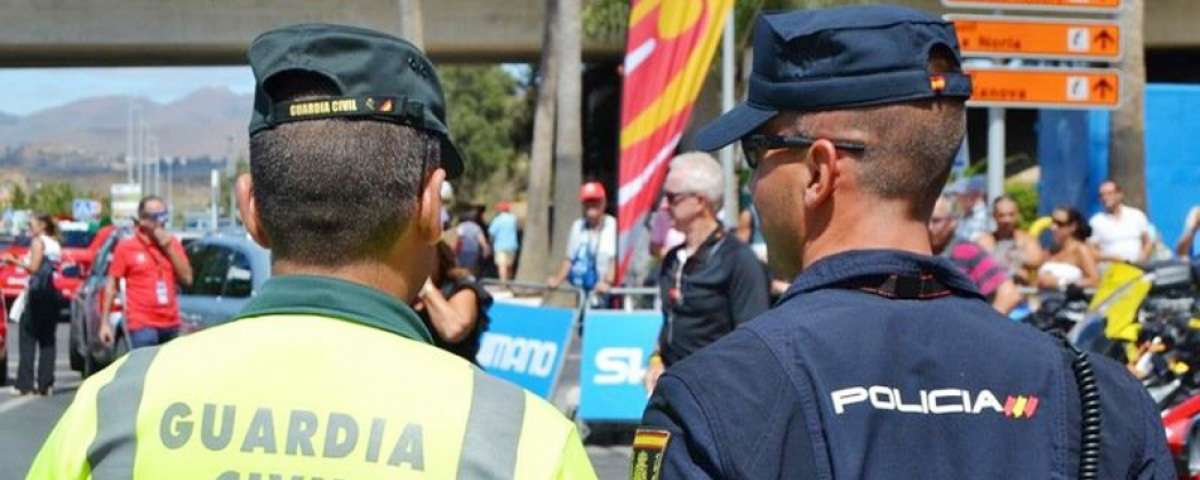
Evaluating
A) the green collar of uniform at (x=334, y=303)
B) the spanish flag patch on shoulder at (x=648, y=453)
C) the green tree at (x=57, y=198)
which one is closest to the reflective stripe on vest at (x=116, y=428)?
the green collar of uniform at (x=334, y=303)

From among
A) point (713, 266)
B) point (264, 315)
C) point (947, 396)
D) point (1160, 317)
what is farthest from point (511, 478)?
point (1160, 317)

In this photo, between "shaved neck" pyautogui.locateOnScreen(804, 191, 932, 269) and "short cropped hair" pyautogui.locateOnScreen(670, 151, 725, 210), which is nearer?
"shaved neck" pyautogui.locateOnScreen(804, 191, 932, 269)

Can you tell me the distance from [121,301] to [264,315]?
1397 centimetres

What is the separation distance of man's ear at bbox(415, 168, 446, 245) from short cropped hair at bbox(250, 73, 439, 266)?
4cm

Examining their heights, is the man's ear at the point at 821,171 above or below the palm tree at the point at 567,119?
above

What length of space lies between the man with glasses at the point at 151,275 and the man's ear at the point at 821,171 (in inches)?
472

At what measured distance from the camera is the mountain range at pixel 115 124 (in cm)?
1202

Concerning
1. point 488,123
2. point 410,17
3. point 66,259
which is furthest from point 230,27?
point 488,123

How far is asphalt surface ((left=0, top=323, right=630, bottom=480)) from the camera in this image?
476 inches

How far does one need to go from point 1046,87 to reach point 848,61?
12.7m

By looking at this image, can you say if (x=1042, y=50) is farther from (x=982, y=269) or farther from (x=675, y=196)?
(x=675, y=196)

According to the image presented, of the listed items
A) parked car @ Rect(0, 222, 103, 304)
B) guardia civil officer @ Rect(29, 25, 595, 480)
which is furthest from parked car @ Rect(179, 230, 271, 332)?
guardia civil officer @ Rect(29, 25, 595, 480)

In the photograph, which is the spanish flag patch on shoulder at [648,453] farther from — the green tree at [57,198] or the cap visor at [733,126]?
the green tree at [57,198]

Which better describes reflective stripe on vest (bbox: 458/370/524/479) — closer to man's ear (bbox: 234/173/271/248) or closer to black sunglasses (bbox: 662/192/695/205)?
man's ear (bbox: 234/173/271/248)
